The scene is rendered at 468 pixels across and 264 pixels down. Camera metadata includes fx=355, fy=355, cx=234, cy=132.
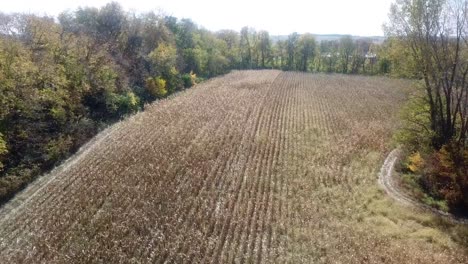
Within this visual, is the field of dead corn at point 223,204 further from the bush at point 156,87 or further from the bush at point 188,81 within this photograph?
the bush at point 188,81

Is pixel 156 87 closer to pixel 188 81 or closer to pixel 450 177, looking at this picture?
pixel 188 81

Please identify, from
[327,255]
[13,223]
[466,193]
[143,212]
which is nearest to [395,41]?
[466,193]

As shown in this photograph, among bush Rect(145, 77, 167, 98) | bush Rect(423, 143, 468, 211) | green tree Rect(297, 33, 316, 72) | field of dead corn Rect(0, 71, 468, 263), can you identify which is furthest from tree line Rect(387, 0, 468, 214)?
green tree Rect(297, 33, 316, 72)

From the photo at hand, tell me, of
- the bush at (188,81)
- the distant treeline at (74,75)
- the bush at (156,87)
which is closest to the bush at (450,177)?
the distant treeline at (74,75)

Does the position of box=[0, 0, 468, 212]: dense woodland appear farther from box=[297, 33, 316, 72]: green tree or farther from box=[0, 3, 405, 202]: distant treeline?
box=[297, 33, 316, 72]: green tree

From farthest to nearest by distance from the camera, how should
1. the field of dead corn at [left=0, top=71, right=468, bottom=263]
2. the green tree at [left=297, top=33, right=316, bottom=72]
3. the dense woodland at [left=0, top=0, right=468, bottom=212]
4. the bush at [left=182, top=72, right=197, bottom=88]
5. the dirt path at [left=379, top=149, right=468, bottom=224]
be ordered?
the green tree at [left=297, top=33, right=316, bottom=72]
the bush at [left=182, top=72, right=197, bottom=88]
the dense woodland at [left=0, top=0, right=468, bottom=212]
the dirt path at [left=379, top=149, right=468, bottom=224]
the field of dead corn at [left=0, top=71, right=468, bottom=263]
